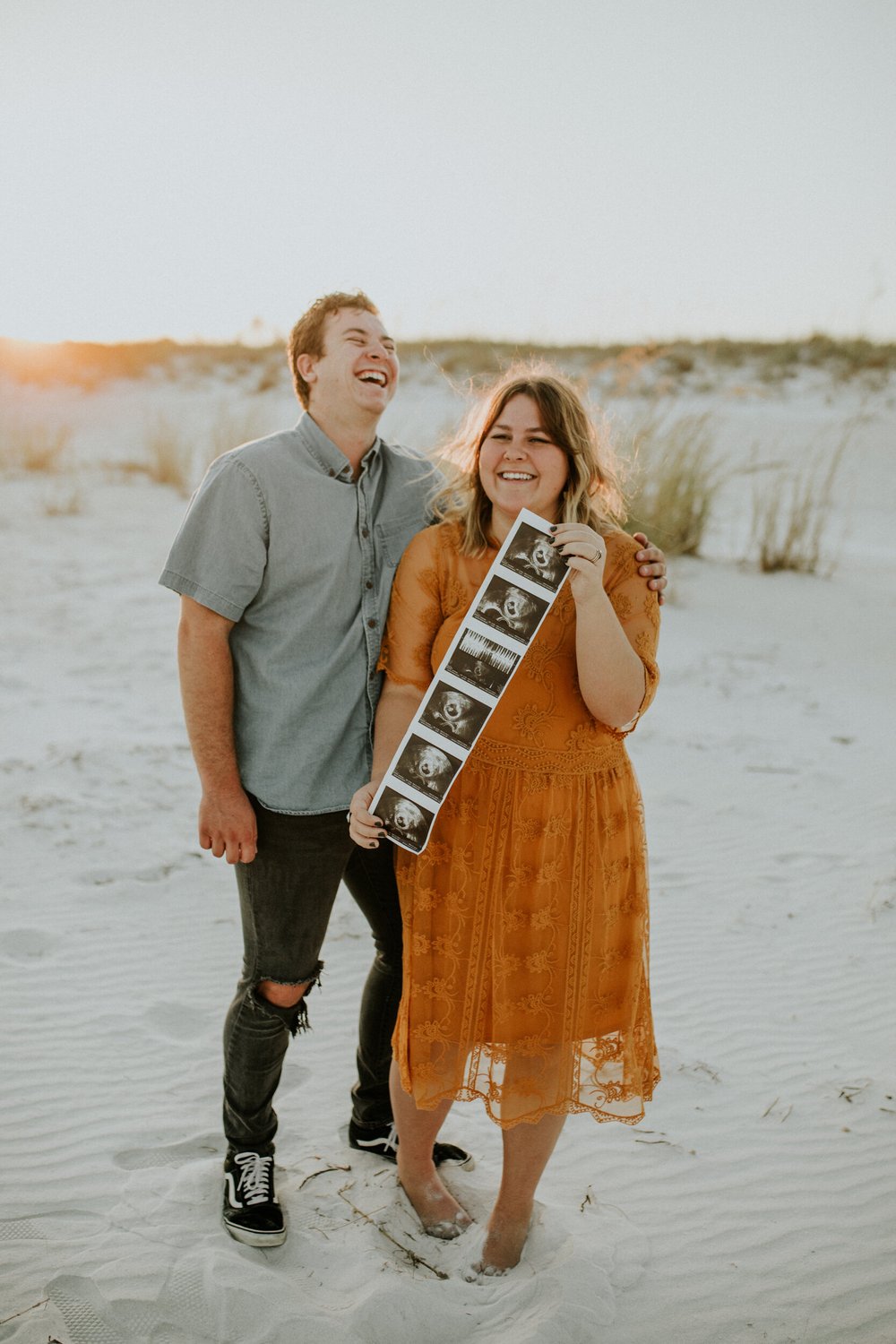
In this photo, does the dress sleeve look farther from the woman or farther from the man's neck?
the man's neck

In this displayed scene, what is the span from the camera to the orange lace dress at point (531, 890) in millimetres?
2096

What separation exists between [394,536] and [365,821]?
71 cm

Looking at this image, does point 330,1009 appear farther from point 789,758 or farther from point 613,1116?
point 789,758

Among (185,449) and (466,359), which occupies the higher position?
(466,359)

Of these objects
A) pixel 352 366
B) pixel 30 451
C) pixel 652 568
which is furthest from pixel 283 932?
pixel 30 451

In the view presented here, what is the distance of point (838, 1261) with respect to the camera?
8.15ft

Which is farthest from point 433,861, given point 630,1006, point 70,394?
point 70,394

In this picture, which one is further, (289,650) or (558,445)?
(289,650)

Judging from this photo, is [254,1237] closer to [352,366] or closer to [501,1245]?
[501,1245]

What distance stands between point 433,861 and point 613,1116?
68 centimetres

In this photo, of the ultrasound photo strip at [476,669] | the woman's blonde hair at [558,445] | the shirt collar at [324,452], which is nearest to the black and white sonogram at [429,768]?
the ultrasound photo strip at [476,669]

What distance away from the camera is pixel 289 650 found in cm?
227

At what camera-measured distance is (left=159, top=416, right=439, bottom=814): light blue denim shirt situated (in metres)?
2.20

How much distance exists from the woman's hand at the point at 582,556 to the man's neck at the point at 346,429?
0.64m
